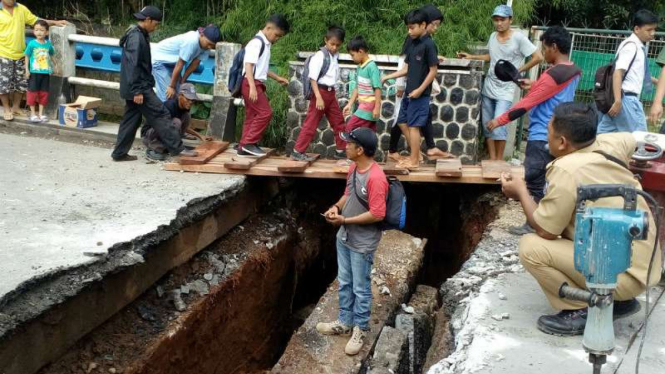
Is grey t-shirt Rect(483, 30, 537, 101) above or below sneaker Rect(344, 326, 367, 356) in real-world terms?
above

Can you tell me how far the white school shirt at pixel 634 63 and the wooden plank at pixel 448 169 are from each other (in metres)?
1.76

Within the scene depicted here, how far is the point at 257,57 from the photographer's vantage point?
7.10 m

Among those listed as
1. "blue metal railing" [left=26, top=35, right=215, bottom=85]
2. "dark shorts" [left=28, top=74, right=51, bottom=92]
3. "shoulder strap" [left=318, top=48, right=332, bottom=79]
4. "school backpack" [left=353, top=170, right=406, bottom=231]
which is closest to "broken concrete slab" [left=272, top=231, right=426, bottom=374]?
"school backpack" [left=353, top=170, right=406, bottom=231]

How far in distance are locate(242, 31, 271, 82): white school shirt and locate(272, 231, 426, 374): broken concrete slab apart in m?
2.18

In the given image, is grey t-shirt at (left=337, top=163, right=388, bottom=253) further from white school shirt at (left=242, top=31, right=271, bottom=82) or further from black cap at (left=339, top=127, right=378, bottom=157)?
white school shirt at (left=242, top=31, right=271, bottom=82)

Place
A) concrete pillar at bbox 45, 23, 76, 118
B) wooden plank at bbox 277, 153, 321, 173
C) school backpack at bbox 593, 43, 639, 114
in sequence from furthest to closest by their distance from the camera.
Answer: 1. concrete pillar at bbox 45, 23, 76, 118
2. wooden plank at bbox 277, 153, 321, 173
3. school backpack at bbox 593, 43, 639, 114

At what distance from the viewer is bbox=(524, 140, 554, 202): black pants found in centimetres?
613

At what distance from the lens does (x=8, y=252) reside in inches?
188

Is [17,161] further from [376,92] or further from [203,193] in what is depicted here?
[376,92]

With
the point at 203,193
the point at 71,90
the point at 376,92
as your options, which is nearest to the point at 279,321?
the point at 203,193

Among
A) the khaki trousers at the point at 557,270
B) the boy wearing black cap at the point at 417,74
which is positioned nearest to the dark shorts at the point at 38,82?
the boy wearing black cap at the point at 417,74

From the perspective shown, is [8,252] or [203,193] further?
[203,193]

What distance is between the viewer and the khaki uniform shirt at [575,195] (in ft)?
12.8

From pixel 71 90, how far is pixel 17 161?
7.72 ft
